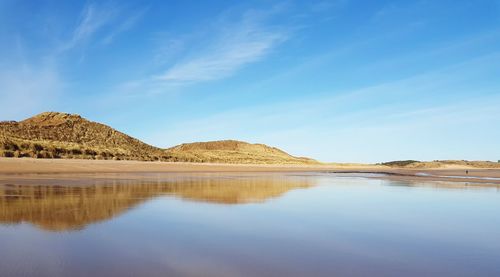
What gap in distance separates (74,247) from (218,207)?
492 cm

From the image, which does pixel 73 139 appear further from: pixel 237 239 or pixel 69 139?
pixel 237 239

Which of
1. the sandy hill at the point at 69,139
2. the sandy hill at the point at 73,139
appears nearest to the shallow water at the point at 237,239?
the sandy hill at the point at 69,139

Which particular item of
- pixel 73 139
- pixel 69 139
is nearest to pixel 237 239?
pixel 69 139

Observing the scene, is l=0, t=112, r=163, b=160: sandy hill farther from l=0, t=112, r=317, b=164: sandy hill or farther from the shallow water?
the shallow water

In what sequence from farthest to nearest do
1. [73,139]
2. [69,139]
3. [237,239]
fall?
[73,139] < [69,139] < [237,239]

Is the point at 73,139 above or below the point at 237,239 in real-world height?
above

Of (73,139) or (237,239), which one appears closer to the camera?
(237,239)

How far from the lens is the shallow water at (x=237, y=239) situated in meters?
4.38

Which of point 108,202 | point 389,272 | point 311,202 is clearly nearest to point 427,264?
point 389,272

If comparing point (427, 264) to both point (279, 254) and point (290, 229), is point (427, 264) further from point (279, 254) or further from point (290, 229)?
point (290, 229)

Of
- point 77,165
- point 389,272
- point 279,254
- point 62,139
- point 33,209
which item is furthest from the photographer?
point 62,139

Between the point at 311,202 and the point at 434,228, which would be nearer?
the point at 434,228

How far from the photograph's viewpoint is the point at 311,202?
37.3ft

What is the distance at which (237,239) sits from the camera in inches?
237
